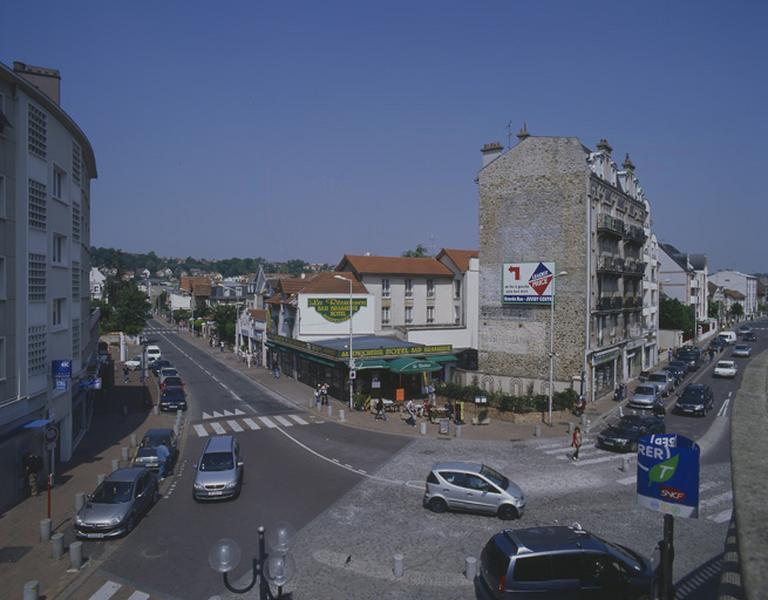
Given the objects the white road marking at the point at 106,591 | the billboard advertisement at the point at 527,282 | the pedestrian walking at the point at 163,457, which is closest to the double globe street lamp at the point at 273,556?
the white road marking at the point at 106,591

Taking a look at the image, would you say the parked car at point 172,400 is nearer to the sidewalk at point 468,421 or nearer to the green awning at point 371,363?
the sidewalk at point 468,421

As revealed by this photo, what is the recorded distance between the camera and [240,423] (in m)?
33.0

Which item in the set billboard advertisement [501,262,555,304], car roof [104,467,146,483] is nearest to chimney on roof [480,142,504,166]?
billboard advertisement [501,262,555,304]

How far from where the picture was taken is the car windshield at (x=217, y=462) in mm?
20297

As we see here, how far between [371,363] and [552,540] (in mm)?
26794

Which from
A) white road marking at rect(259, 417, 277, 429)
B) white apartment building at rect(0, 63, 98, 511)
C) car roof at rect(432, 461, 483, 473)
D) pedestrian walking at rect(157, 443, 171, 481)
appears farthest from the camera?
white road marking at rect(259, 417, 277, 429)

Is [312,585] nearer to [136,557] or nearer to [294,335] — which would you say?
[136,557]

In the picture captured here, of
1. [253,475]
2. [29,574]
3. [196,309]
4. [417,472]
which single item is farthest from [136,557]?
[196,309]

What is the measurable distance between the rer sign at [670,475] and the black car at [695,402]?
1161 inches

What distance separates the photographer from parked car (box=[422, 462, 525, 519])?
59.1 ft

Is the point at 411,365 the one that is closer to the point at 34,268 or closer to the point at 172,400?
the point at 172,400

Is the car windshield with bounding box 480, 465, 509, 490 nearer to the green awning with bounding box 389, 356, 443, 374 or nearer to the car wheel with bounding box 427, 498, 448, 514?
the car wheel with bounding box 427, 498, 448, 514

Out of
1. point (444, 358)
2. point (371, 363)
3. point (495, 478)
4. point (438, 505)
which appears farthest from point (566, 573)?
point (444, 358)

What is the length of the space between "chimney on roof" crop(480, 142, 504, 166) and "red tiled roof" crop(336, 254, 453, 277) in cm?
1169
